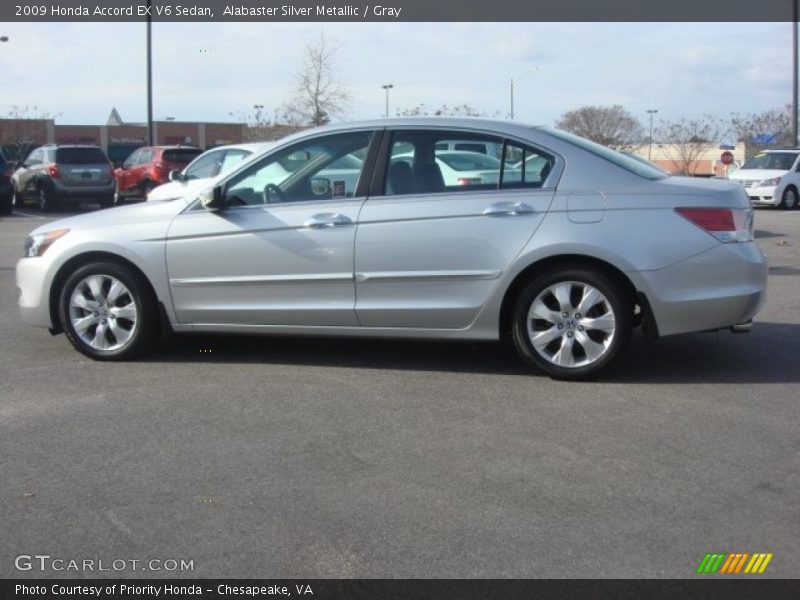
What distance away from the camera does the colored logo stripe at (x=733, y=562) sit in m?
3.62

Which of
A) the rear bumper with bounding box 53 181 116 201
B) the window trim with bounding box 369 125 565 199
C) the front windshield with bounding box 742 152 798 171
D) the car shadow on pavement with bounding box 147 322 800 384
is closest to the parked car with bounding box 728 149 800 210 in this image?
the front windshield with bounding box 742 152 798 171

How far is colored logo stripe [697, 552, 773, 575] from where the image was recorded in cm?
362

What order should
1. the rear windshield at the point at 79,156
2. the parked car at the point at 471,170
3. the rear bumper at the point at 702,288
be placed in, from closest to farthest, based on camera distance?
the rear bumper at the point at 702,288 → the parked car at the point at 471,170 → the rear windshield at the point at 79,156

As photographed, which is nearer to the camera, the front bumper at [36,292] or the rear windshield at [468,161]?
the rear windshield at [468,161]

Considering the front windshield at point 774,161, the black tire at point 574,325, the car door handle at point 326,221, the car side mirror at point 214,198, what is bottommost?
the black tire at point 574,325

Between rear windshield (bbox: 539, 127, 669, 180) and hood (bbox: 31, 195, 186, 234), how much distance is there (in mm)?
2599

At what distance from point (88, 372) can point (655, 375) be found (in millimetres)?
3757

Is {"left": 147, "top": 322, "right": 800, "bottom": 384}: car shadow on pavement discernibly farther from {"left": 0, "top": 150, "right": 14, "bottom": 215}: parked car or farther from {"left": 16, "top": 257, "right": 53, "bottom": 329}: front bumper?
{"left": 0, "top": 150, "right": 14, "bottom": 215}: parked car

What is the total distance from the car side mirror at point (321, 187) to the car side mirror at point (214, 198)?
0.62 meters

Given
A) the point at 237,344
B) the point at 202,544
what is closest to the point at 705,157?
the point at 237,344

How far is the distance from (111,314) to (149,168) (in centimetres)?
1925

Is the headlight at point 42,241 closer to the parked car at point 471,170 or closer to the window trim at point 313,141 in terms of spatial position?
the window trim at point 313,141

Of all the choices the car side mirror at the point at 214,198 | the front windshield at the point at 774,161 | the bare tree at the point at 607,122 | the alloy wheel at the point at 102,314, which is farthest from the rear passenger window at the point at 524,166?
the bare tree at the point at 607,122

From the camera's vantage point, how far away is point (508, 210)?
20.2 ft
